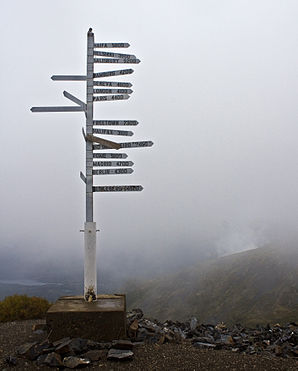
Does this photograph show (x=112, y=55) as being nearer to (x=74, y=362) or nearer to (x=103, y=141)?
→ (x=103, y=141)

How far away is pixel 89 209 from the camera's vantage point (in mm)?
12219

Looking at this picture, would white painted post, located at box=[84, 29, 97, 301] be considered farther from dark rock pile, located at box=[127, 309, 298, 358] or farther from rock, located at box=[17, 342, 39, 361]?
rock, located at box=[17, 342, 39, 361]

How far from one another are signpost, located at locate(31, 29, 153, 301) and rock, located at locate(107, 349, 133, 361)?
2.81m

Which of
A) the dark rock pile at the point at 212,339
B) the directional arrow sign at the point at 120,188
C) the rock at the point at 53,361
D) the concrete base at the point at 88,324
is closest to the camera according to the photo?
the rock at the point at 53,361

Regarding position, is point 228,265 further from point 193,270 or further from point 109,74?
point 109,74

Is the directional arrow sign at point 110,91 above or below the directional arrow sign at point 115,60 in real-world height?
below

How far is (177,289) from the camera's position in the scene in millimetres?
95938

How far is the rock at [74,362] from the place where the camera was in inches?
351

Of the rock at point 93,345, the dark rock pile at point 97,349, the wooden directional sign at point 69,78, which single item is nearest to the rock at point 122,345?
the dark rock pile at point 97,349

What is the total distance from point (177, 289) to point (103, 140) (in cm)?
8833

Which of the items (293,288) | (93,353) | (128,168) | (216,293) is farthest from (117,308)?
(216,293)

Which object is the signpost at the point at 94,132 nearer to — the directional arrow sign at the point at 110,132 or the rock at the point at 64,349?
the directional arrow sign at the point at 110,132

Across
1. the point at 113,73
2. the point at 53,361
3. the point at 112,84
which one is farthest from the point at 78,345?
the point at 113,73

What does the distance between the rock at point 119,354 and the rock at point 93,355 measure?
27 cm
